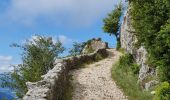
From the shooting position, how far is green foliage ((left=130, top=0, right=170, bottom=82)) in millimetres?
25734

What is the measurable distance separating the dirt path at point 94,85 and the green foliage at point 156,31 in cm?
336

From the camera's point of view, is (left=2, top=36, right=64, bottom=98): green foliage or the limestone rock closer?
the limestone rock

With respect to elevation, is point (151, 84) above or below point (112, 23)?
below

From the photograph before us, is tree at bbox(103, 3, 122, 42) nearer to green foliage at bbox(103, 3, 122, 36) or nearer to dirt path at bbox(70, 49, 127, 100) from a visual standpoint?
green foliage at bbox(103, 3, 122, 36)

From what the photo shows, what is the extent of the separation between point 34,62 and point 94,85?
15475 mm

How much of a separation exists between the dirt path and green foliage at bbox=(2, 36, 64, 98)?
555 centimetres

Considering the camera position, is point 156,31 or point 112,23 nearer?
point 156,31

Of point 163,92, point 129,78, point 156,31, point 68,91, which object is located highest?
point 156,31

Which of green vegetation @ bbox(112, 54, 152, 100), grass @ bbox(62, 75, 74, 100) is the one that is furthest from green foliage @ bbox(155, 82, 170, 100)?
grass @ bbox(62, 75, 74, 100)

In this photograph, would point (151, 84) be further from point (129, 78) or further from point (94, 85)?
point (129, 78)

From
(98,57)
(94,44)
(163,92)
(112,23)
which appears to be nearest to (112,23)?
(112,23)

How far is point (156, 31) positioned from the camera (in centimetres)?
2856

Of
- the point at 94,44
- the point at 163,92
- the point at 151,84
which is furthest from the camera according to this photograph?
the point at 94,44

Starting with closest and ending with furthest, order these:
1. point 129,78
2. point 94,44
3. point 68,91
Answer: point 68,91 → point 129,78 → point 94,44
